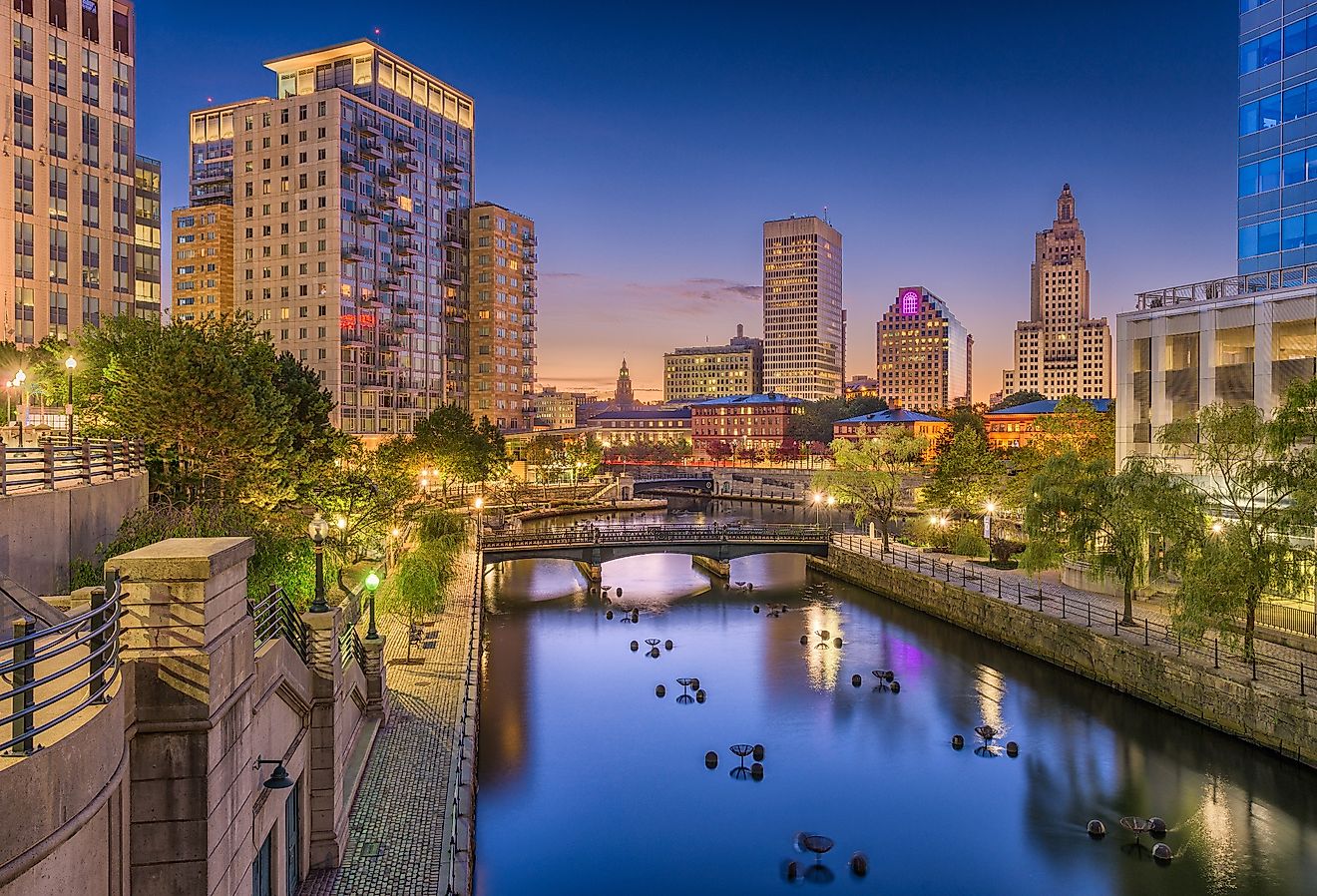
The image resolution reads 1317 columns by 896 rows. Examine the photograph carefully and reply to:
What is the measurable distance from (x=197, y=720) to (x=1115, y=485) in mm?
36720

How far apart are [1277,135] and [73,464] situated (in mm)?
56729

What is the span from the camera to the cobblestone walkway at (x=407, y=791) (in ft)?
57.2

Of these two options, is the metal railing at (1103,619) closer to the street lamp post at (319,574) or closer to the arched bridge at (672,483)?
the street lamp post at (319,574)

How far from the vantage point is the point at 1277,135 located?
49.8 metres

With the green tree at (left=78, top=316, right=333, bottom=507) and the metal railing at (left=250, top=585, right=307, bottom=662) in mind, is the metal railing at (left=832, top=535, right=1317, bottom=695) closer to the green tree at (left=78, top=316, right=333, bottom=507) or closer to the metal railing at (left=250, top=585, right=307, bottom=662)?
the metal railing at (left=250, top=585, right=307, bottom=662)

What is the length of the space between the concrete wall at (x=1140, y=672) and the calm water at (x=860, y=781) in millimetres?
643

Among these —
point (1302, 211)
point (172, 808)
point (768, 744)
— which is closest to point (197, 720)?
point (172, 808)

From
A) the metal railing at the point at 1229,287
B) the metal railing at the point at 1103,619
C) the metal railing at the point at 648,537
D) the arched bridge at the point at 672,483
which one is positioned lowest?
the metal railing at the point at 1103,619

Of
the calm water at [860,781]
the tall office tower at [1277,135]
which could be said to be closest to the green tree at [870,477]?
the calm water at [860,781]

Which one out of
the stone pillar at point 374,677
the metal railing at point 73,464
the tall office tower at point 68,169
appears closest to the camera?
the metal railing at point 73,464

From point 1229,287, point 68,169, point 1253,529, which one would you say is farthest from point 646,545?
point 68,169

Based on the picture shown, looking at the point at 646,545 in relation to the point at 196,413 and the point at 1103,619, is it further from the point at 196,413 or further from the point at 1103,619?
the point at 196,413

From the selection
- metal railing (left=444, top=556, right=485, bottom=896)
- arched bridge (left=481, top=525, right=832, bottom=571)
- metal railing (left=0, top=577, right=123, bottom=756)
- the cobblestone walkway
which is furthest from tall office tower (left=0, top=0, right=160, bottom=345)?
metal railing (left=0, top=577, right=123, bottom=756)

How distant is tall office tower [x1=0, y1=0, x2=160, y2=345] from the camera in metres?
76.0
